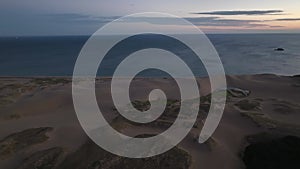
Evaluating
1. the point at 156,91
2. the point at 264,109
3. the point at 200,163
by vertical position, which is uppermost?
the point at 200,163

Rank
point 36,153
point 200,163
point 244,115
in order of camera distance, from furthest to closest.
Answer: point 244,115, point 36,153, point 200,163

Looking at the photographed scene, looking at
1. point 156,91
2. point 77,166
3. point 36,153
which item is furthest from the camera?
point 156,91

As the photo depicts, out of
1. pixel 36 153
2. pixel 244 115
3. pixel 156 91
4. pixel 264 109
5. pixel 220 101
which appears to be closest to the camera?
pixel 36 153

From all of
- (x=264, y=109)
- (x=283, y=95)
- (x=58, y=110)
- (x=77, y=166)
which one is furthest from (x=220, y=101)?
(x=77, y=166)

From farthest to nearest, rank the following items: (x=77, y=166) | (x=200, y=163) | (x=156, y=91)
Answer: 1. (x=156, y=91)
2. (x=200, y=163)
3. (x=77, y=166)

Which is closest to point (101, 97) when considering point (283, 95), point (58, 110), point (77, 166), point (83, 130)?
point (58, 110)

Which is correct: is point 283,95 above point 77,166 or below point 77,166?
below

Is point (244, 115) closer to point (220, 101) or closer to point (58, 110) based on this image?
point (220, 101)

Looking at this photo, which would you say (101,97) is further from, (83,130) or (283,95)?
(283,95)

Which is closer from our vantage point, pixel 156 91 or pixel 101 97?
pixel 101 97
